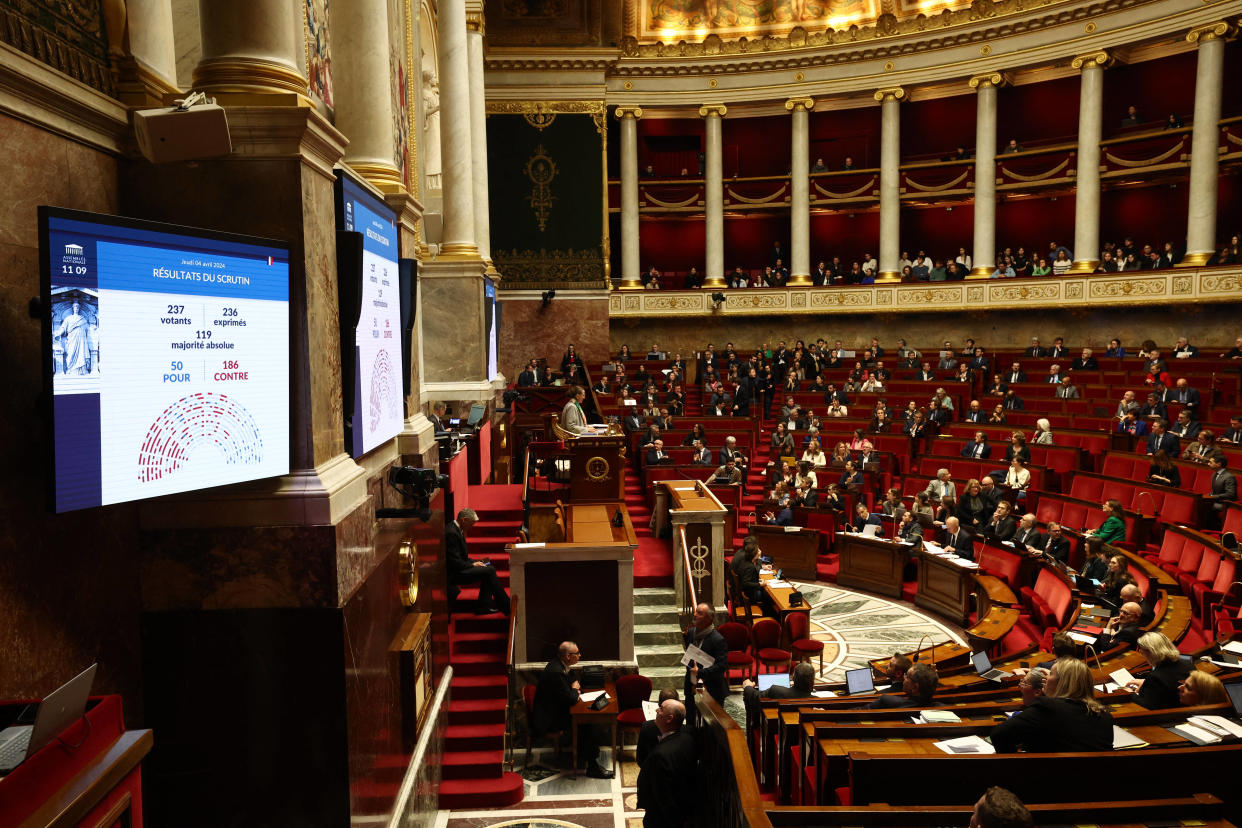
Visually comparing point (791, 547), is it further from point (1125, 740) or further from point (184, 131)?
point (184, 131)

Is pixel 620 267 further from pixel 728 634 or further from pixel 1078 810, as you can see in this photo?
pixel 1078 810

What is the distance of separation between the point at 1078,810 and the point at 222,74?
492 centimetres

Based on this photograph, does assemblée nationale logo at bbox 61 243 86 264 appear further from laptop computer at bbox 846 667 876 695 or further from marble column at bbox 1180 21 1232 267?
marble column at bbox 1180 21 1232 267

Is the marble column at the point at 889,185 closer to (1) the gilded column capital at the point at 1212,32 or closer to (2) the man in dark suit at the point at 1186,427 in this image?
(1) the gilded column capital at the point at 1212,32

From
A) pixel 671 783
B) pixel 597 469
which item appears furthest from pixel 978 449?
pixel 671 783

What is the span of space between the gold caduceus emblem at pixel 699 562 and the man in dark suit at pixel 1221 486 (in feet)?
19.7

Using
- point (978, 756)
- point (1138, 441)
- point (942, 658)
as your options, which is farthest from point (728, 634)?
point (1138, 441)

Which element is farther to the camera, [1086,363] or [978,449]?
[1086,363]

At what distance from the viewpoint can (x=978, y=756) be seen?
438 centimetres

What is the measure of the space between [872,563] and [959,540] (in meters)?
1.37

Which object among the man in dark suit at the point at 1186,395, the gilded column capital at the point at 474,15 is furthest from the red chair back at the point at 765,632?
the gilded column capital at the point at 474,15

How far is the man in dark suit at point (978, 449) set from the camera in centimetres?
1427

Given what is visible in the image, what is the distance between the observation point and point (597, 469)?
11906mm

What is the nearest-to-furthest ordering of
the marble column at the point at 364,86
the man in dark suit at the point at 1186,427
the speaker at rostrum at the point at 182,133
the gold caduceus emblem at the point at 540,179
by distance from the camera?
the speaker at rostrum at the point at 182,133 < the marble column at the point at 364,86 < the man in dark suit at the point at 1186,427 < the gold caduceus emblem at the point at 540,179
